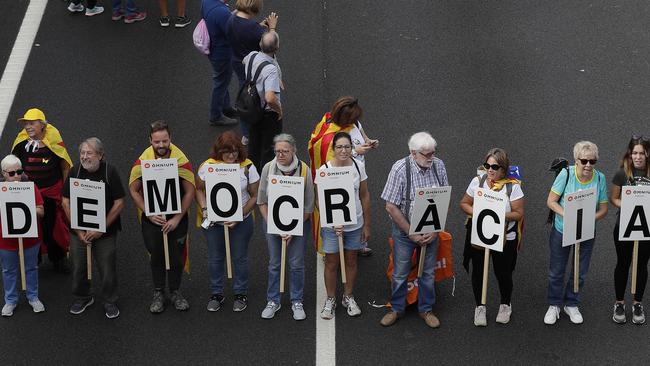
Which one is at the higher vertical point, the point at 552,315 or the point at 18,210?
the point at 18,210

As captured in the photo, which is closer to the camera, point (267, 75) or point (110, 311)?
point (110, 311)

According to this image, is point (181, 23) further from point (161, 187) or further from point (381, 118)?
point (161, 187)

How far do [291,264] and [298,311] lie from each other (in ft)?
1.61

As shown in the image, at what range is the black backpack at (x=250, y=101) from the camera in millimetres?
12969

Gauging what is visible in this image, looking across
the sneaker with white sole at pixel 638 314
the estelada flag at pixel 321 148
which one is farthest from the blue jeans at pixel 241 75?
the sneaker with white sole at pixel 638 314

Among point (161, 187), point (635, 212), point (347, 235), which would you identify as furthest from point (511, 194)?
point (161, 187)

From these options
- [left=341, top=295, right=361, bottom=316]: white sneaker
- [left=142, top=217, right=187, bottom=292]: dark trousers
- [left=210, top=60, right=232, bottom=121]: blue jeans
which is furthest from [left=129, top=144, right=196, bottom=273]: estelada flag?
[left=210, top=60, right=232, bottom=121]: blue jeans

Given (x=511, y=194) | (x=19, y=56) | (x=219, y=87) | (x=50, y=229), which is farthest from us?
(x=19, y=56)

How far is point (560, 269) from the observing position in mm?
11328

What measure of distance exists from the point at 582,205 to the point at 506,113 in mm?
3882

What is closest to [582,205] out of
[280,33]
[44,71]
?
[280,33]

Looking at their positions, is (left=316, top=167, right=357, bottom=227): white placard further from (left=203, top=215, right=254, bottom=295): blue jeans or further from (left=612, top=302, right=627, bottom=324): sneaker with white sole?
(left=612, top=302, right=627, bottom=324): sneaker with white sole

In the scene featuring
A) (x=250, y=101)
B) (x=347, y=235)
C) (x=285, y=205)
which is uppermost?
(x=250, y=101)

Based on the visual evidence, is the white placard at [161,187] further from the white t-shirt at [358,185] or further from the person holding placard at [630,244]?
the person holding placard at [630,244]
